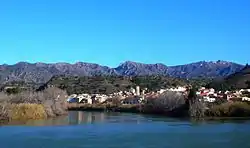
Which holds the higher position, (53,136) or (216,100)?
(216,100)

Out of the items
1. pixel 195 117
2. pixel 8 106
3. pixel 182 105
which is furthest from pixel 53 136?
pixel 182 105

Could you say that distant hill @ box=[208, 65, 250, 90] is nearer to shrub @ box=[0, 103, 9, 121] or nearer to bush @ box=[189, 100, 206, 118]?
bush @ box=[189, 100, 206, 118]

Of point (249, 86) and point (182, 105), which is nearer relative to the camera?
point (182, 105)

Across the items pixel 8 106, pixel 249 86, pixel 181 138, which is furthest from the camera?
pixel 249 86

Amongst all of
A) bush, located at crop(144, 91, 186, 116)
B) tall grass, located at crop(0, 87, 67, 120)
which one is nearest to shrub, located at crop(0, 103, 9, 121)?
tall grass, located at crop(0, 87, 67, 120)

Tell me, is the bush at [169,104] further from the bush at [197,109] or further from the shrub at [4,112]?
the shrub at [4,112]

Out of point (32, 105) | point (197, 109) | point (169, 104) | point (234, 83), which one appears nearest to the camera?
point (32, 105)

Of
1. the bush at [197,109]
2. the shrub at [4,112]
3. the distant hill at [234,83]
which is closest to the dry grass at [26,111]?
the shrub at [4,112]

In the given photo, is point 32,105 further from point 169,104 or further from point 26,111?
point 169,104

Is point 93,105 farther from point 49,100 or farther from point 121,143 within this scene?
point 121,143

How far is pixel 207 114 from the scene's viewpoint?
277 feet

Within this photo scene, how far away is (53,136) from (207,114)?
43.7 meters

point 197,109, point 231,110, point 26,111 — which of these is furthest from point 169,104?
point 26,111

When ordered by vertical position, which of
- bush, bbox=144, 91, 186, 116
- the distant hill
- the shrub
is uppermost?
the distant hill
